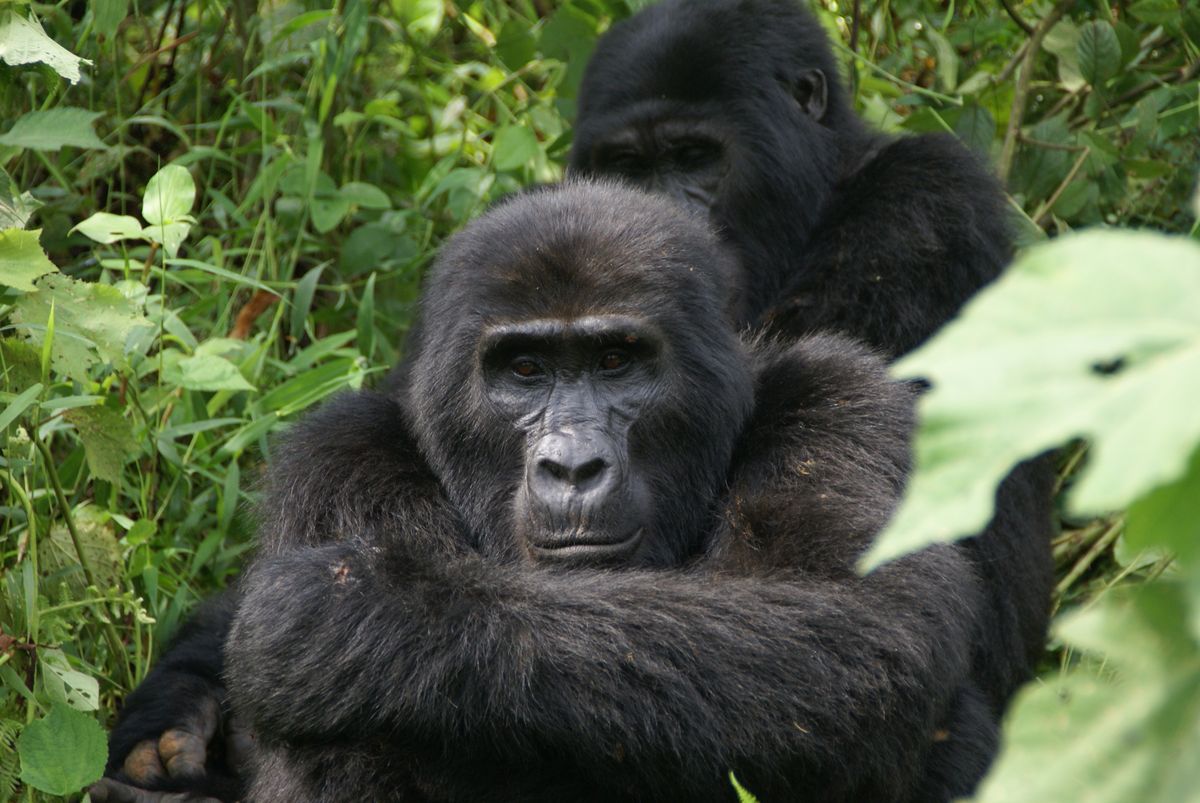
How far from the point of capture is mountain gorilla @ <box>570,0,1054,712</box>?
14.1 ft

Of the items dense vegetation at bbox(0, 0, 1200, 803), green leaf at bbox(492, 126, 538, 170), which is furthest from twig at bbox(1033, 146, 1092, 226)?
green leaf at bbox(492, 126, 538, 170)

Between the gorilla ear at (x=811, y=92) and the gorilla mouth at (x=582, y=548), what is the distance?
101 inches

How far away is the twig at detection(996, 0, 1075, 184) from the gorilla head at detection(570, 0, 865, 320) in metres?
0.63

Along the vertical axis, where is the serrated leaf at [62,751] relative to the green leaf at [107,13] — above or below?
below

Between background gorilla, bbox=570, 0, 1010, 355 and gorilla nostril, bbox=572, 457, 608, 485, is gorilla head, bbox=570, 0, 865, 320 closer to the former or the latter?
background gorilla, bbox=570, 0, 1010, 355

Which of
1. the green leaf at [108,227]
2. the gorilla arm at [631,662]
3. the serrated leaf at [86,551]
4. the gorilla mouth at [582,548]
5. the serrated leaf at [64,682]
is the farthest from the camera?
the green leaf at [108,227]

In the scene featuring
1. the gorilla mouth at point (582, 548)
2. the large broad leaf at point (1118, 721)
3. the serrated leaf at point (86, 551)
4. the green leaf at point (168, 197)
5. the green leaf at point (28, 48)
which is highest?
the large broad leaf at point (1118, 721)

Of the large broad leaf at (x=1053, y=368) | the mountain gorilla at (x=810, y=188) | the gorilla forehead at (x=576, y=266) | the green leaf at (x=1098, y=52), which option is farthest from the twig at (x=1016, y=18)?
the large broad leaf at (x=1053, y=368)

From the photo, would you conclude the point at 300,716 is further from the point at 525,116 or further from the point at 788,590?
the point at 525,116

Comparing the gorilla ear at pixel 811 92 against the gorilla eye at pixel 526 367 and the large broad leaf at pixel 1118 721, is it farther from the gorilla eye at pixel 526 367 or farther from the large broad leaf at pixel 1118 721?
the large broad leaf at pixel 1118 721

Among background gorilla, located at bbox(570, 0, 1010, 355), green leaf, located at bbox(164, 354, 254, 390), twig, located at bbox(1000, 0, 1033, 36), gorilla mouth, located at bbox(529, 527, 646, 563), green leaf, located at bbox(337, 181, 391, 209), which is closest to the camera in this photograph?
gorilla mouth, located at bbox(529, 527, 646, 563)

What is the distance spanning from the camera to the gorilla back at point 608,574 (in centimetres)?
280

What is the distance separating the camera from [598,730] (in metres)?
2.77

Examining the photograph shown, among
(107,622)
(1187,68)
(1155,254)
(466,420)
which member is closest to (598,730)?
(466,420)
